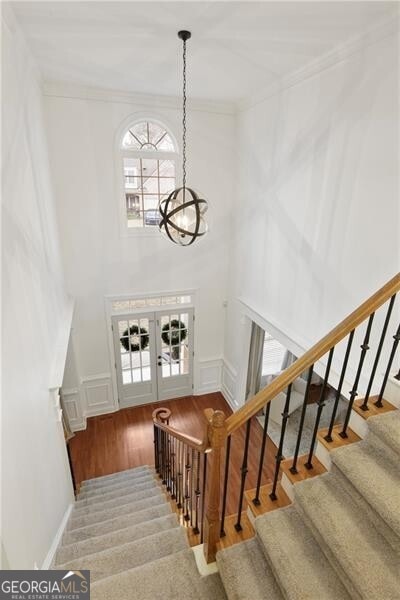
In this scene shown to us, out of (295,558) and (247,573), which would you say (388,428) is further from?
(247,573)

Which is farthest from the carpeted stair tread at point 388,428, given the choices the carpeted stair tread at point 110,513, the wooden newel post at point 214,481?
the carpeted stair tread at point 110,513

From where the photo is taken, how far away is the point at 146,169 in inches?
204

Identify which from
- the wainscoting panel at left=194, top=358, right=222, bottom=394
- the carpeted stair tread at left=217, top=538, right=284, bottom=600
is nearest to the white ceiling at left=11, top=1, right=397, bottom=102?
the carpeted stair tread at left=217, top=538, right=284, bottom=600

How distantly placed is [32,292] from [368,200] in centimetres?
325

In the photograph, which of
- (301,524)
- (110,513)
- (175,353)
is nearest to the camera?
(301,524)

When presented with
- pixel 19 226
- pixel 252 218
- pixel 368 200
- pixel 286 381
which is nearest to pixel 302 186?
pixel 368 200

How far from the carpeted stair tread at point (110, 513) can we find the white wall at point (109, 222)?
2.63 m

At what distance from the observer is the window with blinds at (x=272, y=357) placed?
306 inches

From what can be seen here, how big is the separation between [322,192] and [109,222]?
3287 mm

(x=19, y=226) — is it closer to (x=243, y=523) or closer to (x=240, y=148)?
(x=243, y=523)

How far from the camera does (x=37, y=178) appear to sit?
135 inches

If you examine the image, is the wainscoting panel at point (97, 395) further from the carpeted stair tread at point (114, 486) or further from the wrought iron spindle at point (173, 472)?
the wrought iron spindle at point (173, 472)

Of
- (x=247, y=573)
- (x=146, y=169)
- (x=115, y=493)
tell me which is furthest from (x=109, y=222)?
(x=247, y=573)

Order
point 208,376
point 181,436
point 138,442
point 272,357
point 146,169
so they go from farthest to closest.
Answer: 1. point 272,357
2. point 208,376
3. point 138,442
4. point 146,169
5. point 181,436
